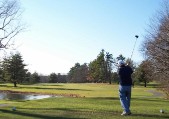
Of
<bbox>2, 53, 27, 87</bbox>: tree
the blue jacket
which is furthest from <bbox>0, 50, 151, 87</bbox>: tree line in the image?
the blue jacket

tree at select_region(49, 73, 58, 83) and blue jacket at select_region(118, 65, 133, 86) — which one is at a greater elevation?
tree at select_region(49, 73, 58, 83)

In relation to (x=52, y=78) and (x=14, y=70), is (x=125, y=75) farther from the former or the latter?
(x=52, y=78)

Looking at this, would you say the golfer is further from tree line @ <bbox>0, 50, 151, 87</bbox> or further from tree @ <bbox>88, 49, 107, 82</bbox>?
tree @ <bbox>88, 49, 107, 82</bbox>

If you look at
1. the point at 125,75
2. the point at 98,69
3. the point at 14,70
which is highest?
the point at 98,69

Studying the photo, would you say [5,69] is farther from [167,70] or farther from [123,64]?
[123,64]

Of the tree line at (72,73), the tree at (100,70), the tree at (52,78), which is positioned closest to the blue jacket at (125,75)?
the tree line at (72,73)

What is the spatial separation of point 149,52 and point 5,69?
4142cm

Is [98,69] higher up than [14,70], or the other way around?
[98,69]

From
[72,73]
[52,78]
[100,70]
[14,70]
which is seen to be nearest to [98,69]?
[100,70]

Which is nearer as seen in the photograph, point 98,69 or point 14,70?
point 14,70

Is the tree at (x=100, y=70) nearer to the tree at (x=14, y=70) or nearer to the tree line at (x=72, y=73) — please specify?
the tree line at (x=72, y=73)

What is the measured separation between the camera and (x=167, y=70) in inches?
1807

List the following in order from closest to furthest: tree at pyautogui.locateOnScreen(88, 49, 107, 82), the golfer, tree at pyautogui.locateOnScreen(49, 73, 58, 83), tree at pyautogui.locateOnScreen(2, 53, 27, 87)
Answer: the golfer < tree at pyautogui.locateOnScreen(2, 53, 27, 87) < tree at pyautogui.locateOnScreen(88, 49, 107, 82) < tree at pyautogui.locateOnScreen(49, 73, 58, 83)

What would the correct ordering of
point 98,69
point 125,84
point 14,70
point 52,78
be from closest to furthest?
point 125,84
point 14,70
point 98,69
point 52,78
